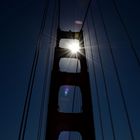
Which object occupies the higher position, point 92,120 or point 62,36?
point 62,36

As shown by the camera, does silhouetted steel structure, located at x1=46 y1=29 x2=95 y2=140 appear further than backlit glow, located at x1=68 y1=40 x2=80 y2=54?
No

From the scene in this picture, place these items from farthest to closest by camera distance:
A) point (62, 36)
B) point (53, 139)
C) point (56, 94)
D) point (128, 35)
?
point (62, 36)
point (56, 94)
point (53, 139)
point (128, 35)

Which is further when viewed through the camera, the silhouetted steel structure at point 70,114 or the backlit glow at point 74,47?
the backlit glow at point 74,47

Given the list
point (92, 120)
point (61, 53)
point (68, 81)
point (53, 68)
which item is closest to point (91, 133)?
point (92, 120)

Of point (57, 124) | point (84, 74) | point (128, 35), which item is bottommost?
point (57, 124)

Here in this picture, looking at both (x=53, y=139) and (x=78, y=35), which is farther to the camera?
(x=78, y=35)

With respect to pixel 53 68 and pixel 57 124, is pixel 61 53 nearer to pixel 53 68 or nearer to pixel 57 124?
pixel 53 68

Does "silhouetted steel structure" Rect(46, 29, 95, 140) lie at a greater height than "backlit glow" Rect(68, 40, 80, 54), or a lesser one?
lesser

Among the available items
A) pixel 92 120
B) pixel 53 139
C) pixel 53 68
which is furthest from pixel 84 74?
pixel 53 139

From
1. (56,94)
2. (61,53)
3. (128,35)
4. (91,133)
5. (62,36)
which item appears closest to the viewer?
A: (128,35)

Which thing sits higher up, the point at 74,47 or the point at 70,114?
the point at 74,47

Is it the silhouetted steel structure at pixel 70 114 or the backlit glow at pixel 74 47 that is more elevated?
the backlit glow at pixel 74 47
